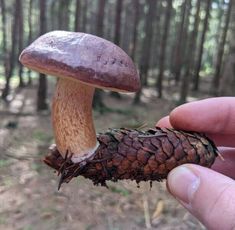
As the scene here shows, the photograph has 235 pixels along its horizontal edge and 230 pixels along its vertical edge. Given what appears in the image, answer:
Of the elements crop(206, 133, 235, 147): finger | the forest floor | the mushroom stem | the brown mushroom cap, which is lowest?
the forest floor

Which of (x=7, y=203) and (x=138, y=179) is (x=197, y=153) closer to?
(x=138, y=179)

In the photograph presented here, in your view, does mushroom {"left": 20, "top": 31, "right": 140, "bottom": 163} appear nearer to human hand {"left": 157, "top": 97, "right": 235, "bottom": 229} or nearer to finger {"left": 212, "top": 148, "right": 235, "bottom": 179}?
human hand {"left": 157, "top": 97, "right": 235, "bottom": 229}

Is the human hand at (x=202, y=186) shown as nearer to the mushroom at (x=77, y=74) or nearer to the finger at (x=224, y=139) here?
the finger at (x=224, y=139)

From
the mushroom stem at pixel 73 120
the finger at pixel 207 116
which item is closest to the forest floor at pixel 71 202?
the finger at pixel 207 116

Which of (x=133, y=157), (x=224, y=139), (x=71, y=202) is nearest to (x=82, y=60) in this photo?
(x=133, y=157)

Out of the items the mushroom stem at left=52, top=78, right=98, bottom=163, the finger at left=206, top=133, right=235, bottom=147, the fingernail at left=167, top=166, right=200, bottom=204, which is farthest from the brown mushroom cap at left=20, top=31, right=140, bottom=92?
the finger at left=206, top=133, right=235, bottom=147
